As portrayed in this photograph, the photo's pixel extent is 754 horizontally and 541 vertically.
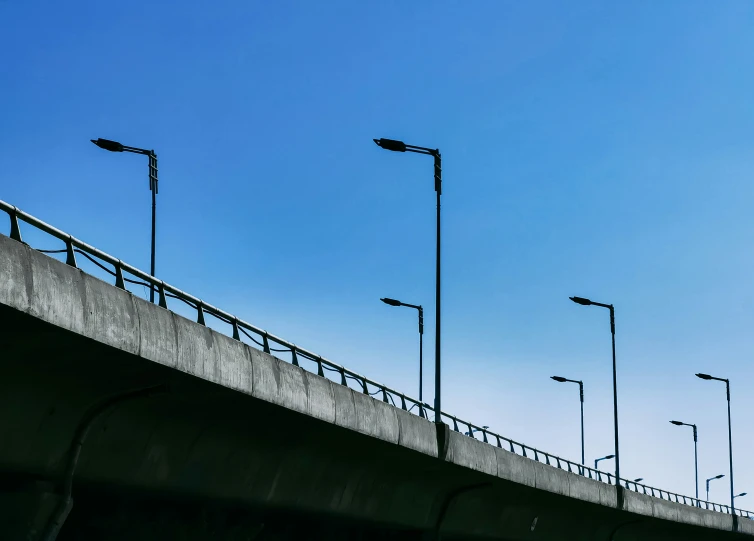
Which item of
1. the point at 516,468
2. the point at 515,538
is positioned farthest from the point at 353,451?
the point at 515,538

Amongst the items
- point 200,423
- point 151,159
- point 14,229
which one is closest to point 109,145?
point 151,159

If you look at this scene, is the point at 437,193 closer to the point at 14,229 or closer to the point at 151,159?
the point at 151,159

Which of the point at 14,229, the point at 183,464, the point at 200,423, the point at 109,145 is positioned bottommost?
the point at 183,464

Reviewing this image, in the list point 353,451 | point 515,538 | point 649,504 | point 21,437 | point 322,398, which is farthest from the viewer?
point 649,504

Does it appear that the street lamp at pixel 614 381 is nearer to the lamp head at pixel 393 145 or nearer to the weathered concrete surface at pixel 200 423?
the weathered concrete surface at pixel 200 423

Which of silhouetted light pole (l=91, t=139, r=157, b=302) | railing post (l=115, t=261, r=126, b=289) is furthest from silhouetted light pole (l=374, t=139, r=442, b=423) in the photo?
railing post (l=115, t=261, r=126, b=289)

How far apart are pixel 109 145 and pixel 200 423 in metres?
10.6

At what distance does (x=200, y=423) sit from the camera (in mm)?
24891

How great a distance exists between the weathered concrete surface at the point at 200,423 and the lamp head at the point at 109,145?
31.5 ft

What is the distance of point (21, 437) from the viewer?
66.8 ft

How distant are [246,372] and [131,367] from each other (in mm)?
3433

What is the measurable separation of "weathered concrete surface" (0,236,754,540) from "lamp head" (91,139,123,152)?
31.5 feet

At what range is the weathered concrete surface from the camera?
18.3 metres

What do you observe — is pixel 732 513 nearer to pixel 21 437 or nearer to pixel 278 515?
pixel 278 515
